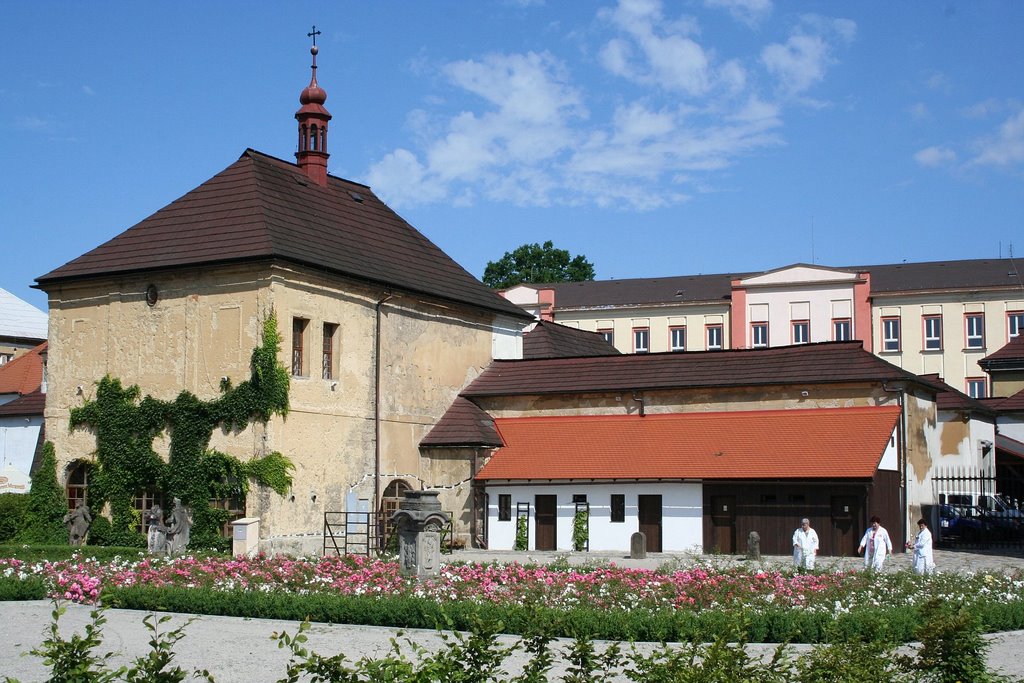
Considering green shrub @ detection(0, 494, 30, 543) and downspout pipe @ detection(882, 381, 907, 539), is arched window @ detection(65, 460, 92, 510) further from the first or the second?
downspout pipe @ detection(882, 381, 907, 539)

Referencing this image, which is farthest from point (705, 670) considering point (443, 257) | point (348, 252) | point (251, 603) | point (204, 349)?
point (443, 257)

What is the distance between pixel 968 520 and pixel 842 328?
3394 centimetres

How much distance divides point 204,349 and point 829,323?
147 feet

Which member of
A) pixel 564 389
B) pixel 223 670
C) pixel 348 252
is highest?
pixel 348 252

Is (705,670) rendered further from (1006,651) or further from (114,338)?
(114,338)

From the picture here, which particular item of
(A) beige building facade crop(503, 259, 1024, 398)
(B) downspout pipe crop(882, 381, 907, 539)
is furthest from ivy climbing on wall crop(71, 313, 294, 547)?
(A) beige building facade crop(503, 259, 1024, 398)

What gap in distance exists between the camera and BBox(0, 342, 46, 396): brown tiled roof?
58750 millimetres

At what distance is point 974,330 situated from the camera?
67188 mm

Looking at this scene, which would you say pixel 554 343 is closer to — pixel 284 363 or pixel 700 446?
pixel 700 446

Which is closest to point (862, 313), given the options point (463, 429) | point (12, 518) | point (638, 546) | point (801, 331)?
point (801, 331)

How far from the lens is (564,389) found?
3725cm

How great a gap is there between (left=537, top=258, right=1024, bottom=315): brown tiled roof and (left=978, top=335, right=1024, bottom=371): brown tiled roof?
42.1 ft

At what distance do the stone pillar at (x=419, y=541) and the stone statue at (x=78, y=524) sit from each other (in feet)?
39.3

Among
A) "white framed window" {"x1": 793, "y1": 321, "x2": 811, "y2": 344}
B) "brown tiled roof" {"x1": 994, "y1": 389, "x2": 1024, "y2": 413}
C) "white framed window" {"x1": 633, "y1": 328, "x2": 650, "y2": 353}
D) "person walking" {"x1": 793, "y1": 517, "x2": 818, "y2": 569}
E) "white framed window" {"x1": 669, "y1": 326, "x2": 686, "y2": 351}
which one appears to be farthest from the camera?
"white framed window" {"x1": 633, "y1": 328, "x2": 650, "y2": 353}
